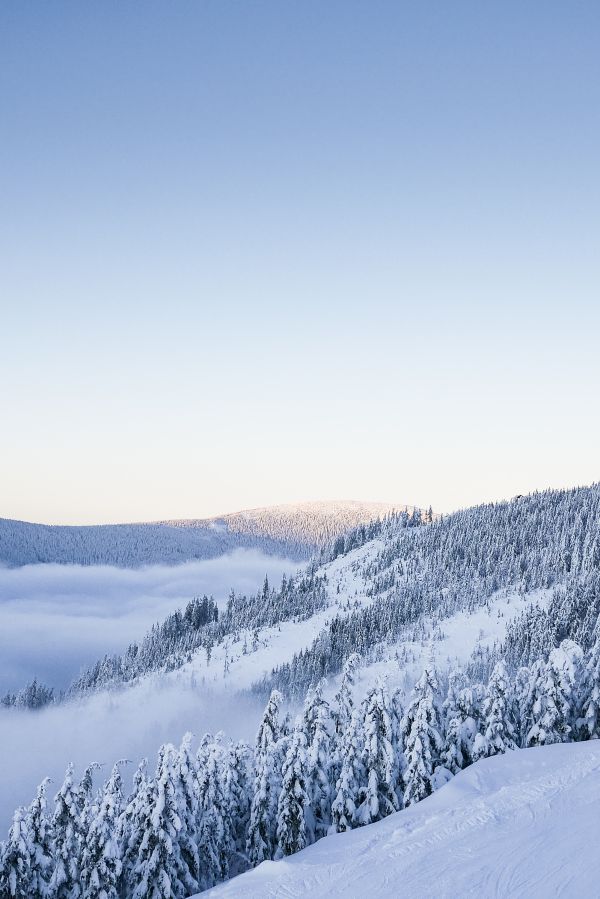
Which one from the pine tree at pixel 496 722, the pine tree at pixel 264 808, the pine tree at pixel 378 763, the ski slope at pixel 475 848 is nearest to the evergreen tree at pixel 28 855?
the ski slope at pixel 475 848

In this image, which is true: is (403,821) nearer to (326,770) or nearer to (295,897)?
(295,897)

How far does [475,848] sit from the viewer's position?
19.4 m

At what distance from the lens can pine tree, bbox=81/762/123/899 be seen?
93.1 feet

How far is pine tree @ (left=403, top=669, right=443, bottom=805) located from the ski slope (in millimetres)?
5954

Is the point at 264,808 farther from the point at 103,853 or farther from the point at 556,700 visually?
the point at 556,700

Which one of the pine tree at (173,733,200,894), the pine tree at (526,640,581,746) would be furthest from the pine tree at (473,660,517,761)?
the pine tree at (173,733,200,894)

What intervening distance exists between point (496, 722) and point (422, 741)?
20.5 feet

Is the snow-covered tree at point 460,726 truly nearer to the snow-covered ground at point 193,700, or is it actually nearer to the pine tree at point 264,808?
the pine tree at point 264,808

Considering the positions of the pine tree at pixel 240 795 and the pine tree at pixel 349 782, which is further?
the pine tree at pixel 240 795

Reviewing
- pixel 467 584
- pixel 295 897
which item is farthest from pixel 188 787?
A: pixel 467 584

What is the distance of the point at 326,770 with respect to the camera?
34906 mm

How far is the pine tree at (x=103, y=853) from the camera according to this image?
28375 millimetres

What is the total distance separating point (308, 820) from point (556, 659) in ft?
67.8

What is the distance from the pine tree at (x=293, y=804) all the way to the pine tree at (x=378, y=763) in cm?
349
